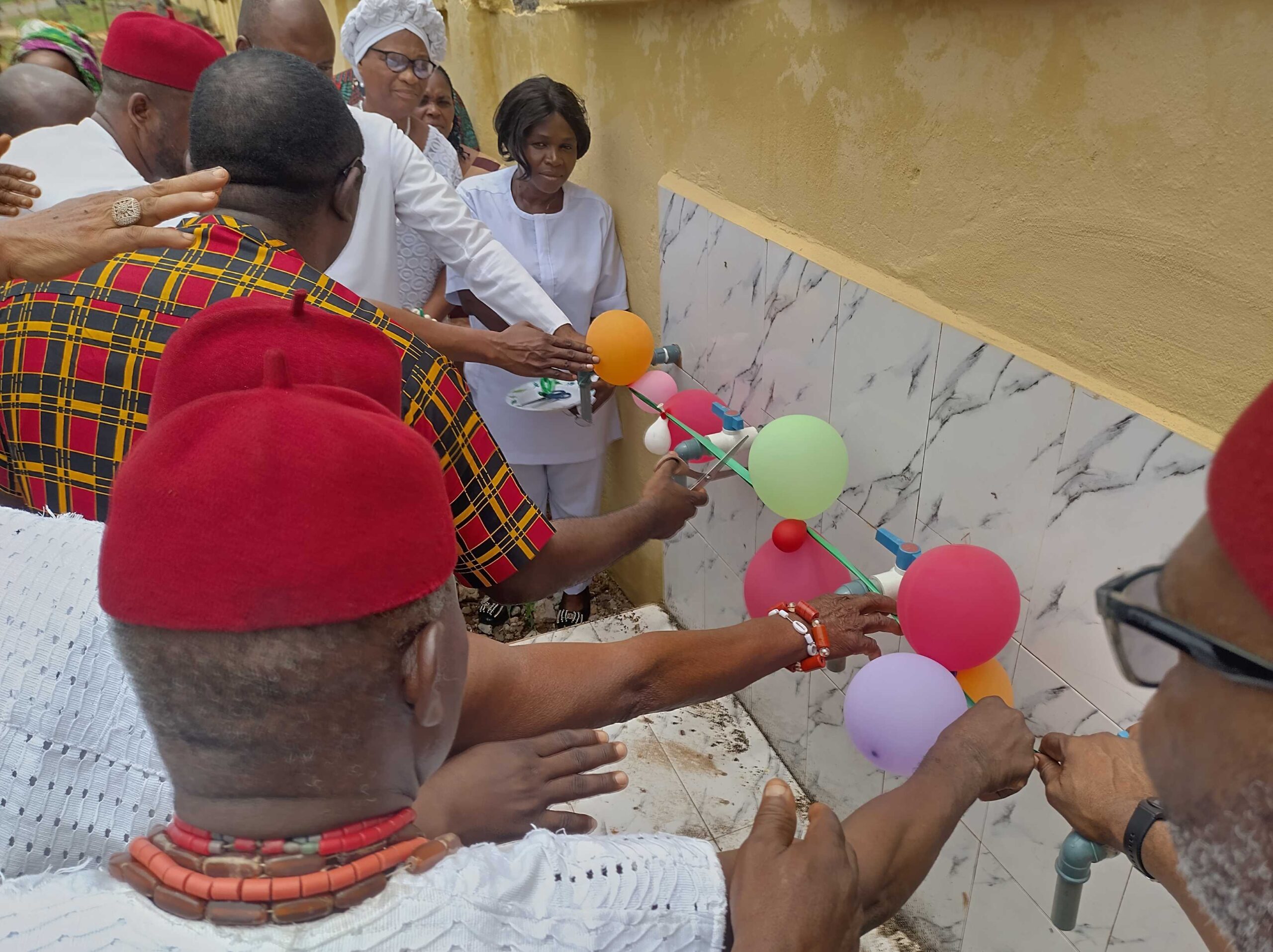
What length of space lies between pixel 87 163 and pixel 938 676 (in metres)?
2.54

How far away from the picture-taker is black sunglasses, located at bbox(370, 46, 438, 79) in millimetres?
3555

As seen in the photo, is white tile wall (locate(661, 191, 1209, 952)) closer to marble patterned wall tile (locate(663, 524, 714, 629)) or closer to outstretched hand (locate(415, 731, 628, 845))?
marble patterned wall tile (locate(663, 524, 714, 629))

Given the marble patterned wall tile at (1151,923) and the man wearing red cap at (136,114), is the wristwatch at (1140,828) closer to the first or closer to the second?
the marble patterned wall tile at (1151,923)

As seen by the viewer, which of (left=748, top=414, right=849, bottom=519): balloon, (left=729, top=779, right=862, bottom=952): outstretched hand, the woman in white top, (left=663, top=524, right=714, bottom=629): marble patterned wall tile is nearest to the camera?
(left=729, top=779, right=862, bottom=952): outstretched hand

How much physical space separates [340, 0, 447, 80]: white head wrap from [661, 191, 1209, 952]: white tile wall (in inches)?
65.6

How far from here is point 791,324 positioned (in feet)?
7.52

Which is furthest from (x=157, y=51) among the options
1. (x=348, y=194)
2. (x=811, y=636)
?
(x=811, y=636)

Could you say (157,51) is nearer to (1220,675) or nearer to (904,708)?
(904,708)

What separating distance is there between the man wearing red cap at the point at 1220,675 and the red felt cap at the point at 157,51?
2735 millimetres

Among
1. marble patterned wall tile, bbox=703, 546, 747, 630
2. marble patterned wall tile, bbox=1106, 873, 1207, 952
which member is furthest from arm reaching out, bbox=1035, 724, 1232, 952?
marble patterned wall tile, bbox=703, 546, 747, 630

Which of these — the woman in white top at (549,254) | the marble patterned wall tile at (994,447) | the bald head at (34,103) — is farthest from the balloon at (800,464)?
the bald head at (34,103)

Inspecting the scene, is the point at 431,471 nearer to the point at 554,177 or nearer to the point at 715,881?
the point at 715,881

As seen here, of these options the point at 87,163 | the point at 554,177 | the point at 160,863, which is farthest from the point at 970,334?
the point at 87,163

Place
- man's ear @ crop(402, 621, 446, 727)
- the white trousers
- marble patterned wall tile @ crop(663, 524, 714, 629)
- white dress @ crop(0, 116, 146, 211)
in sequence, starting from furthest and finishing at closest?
the white trousers, marble patterned wall tile @ crop(663, 524, 714, 629), white dress @ crop(0, 116, 146, 211), man's ear @ crop(402, 621, 446, 727)
